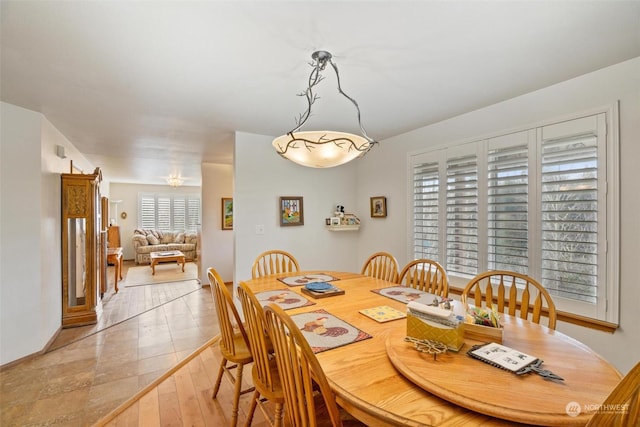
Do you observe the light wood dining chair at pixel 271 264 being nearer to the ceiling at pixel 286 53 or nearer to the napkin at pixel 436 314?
the ceiling at pixel 286 53

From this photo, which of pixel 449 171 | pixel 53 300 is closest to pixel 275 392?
pixel 449 171

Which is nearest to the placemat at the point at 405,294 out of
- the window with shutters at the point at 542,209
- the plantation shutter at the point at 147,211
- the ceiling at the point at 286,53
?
the window with shutters at the point at 542,209

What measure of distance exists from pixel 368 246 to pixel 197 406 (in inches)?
103

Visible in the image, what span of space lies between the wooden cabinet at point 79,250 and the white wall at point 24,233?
38 centimetres

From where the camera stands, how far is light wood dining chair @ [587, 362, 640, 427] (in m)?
0.65

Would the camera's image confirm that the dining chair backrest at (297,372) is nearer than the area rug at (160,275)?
Yes

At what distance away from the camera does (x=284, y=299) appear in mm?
1853

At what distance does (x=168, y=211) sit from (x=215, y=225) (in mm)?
4424

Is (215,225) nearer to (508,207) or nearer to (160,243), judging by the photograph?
(160,243)

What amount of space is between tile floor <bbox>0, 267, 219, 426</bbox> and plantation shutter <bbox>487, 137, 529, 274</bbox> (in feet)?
9.95

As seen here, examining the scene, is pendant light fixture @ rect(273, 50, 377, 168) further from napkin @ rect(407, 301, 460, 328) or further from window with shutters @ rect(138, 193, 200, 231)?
window with shutters @ rect(138, 193, 200, 231)

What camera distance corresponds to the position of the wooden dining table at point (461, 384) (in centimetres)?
77

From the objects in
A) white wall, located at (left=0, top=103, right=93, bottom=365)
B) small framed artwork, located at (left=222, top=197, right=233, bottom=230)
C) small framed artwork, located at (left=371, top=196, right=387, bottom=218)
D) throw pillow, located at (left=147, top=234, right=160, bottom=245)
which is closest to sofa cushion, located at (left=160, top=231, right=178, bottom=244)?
throw pillow, located at (left=147, top=234, right=160, bottom=245)

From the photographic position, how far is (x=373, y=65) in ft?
5.87
